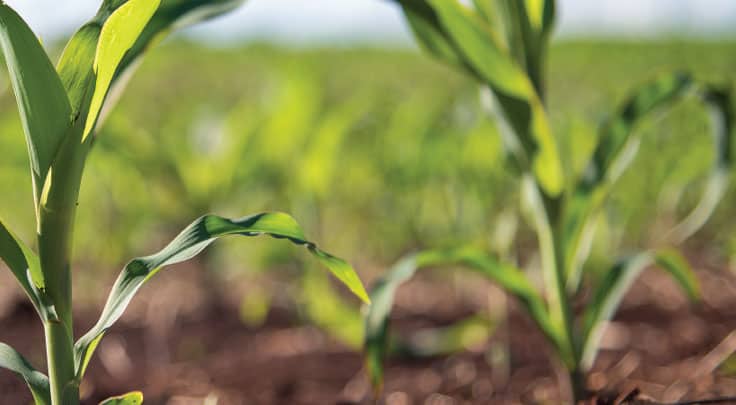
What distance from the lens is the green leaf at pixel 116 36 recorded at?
0.66 meters

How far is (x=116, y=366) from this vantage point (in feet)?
4.95

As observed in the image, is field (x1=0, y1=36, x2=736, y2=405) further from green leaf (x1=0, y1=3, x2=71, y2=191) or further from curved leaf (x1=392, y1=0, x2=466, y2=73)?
green leaf (x1=0, y1=3, x2=71, y2=191)

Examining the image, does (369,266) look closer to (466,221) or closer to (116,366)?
(466,221)

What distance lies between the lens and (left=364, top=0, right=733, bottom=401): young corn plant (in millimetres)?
938

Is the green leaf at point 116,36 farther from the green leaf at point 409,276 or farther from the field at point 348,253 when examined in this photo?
the field at point 348,253

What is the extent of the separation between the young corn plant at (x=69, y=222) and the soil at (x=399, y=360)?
1.33 ft

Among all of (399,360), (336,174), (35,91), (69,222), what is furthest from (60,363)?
(336,174)

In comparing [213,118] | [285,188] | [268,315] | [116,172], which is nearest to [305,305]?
[268,315]

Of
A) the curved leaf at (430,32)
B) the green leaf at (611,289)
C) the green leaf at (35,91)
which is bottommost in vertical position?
the green leaf at (611,289)

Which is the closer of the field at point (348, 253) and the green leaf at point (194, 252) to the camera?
the green leaf at point (194, 252)

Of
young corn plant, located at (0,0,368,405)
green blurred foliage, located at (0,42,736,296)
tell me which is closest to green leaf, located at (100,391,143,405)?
young corn plant, located at (0,0,368,405)

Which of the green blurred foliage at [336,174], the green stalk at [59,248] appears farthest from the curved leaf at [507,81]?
the green stalk at [59,248]

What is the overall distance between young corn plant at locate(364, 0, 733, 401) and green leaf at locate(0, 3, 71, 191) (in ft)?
1.39

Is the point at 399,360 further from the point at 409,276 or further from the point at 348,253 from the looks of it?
the point at 348,253
